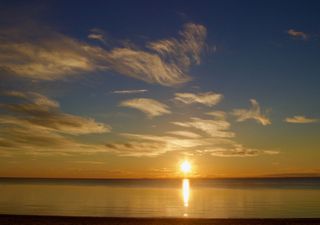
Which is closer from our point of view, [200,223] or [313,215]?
[200,223]

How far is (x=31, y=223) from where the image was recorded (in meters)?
34.0

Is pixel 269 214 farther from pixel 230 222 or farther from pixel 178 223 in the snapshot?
pixel 178 223

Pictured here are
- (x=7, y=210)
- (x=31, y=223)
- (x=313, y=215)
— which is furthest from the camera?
(x=7, y=210)

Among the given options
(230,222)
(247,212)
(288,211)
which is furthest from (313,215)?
(230,222)

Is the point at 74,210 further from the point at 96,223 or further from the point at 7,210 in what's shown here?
the point at 96,223

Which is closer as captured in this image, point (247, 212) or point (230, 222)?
point (230, 222)

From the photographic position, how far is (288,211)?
169ft

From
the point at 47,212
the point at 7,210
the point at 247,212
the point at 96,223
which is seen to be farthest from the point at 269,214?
the point at 7,210

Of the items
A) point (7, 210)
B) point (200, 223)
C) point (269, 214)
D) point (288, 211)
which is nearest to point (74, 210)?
point (7, 210)

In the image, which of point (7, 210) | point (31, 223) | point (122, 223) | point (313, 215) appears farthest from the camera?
point (7, 210)

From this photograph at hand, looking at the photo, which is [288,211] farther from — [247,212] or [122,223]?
[122,223]

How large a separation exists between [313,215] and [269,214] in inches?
205

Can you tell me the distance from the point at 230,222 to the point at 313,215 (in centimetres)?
1544

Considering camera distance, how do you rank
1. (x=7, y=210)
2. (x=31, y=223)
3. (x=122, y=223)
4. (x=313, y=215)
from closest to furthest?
(x=31, y=223), (x=122, y=223), (x=313, y=215), (x=7, y=210)
